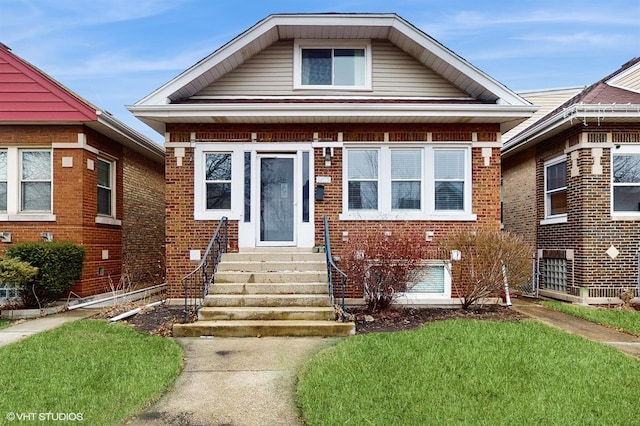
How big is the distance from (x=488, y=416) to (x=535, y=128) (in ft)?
31.8

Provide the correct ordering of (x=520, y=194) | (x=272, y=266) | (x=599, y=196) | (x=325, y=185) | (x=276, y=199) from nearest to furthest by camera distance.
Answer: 1. (x=272, y=266)
2. (x=325, y=185)
3. (x=276, y=199)
4. (x=599, y=196)
5. (x=520, y=194)

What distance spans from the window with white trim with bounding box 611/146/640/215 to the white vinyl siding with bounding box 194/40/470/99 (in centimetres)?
385

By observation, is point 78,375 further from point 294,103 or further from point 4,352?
point 294,103

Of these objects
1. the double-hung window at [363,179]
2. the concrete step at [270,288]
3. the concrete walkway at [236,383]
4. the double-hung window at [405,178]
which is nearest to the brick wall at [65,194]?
the concrete step at [270,288]

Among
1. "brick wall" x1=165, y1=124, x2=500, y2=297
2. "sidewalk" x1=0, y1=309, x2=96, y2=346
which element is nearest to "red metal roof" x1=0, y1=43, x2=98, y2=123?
"brick wall" x1=165, y1=124, x2=500, y2=297

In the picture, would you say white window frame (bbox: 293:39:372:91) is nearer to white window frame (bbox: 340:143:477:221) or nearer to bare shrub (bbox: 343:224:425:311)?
white window frame (bbox: 340:143:477:221)

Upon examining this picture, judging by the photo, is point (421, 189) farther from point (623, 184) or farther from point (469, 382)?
point (469, 382)

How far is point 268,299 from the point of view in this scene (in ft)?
26.1

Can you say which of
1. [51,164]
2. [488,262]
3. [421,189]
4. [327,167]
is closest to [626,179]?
[488,262]

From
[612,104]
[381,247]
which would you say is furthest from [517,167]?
[381,247]

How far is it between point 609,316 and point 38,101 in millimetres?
12758

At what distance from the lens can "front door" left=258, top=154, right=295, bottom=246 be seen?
33.4 feet
